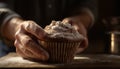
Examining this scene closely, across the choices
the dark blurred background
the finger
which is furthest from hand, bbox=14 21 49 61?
the dark blurred background

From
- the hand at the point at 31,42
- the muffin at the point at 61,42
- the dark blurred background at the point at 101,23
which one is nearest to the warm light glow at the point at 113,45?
the muffin at the point at 61,42

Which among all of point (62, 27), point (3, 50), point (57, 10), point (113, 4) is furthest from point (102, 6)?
point (62, 27)

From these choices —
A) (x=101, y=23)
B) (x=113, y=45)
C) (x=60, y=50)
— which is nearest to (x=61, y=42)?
(x=60, y=50)

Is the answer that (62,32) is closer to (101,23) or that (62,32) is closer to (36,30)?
(36,30)

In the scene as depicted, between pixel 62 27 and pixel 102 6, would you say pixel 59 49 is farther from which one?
pixel 102 6

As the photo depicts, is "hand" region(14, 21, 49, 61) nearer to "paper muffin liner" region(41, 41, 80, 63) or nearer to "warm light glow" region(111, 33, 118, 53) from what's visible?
"paper muffin liner" region(41, 41, 80, 63)

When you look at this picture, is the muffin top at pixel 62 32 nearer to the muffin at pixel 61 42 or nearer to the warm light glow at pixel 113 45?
the muffin at pixel 61 42
